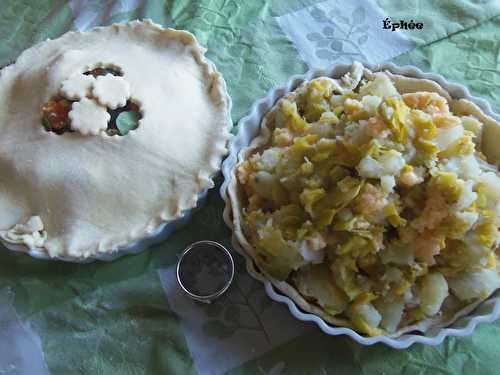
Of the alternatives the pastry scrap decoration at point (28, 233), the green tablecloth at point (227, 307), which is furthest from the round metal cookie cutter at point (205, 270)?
the pastry scrap decoration at point (28, 233)

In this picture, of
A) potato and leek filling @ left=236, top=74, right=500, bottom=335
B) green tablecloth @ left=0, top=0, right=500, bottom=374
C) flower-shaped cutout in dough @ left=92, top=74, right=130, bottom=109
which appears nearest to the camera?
potato and leek filling @ left=236, top=74, right=500, bottom=335

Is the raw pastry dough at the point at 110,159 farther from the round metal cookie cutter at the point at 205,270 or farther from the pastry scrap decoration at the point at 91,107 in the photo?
the round metal cookie cutter at the point at 205,270

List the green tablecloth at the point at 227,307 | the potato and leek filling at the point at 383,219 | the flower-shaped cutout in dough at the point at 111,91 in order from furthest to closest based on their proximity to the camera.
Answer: the flower-shaped cutout in dough at the point at 111,91 → the green tablecloth at the point at 227,307 → the potato and leek filling at the point at 383,219

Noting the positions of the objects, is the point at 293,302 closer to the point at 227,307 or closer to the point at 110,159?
the point at 227,307

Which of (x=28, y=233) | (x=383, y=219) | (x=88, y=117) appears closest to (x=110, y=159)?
(x=88, y=117)

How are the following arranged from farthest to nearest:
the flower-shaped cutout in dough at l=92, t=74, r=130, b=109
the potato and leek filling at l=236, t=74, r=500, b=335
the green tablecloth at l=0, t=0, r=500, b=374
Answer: the flower-shaped cutout in dough at l=92, t=74, r=130, b=109 → the green tablecloth at l=0, t=0, r=500, b=374 → the potato and leek filling at l=236, t=74, r=500, b=335

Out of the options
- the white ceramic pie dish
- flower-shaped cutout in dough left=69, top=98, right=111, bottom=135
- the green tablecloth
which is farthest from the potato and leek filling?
flower-shaped cutout in dough left=69, top=98, right=111, bottom=135

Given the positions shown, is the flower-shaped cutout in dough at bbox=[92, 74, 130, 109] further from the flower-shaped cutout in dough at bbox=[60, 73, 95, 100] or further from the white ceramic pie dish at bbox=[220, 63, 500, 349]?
the white ceramic pie dish at bbox=[220, 63, 500, 349]
